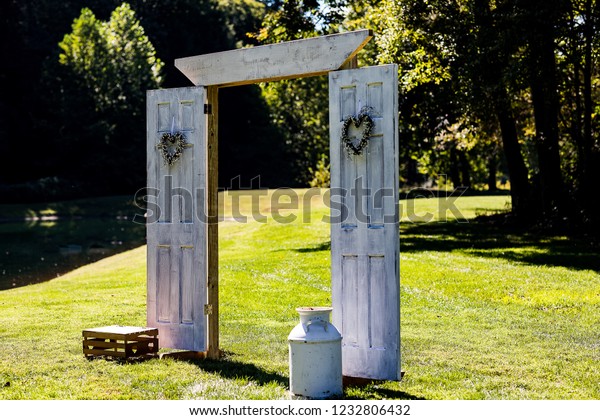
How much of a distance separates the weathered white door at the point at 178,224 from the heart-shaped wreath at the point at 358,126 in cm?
208

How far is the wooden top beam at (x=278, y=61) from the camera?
28.6 feet

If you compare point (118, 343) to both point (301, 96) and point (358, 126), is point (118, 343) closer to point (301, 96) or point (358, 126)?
point (358, 126)

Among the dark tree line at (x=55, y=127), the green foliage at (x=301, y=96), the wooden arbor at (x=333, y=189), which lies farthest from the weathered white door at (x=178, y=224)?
the dark tree line at (x=55, y=127)

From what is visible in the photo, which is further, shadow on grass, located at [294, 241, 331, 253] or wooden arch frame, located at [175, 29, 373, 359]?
shadow on grass, located at [294, 241, 331, 253]

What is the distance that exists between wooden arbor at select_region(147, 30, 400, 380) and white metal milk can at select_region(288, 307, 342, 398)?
0.82 meters

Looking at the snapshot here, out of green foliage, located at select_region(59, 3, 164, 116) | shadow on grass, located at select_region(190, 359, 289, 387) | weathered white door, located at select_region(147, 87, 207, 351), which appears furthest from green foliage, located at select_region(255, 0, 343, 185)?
shadow on grass, located at select_region(190, 359, 289, 387)

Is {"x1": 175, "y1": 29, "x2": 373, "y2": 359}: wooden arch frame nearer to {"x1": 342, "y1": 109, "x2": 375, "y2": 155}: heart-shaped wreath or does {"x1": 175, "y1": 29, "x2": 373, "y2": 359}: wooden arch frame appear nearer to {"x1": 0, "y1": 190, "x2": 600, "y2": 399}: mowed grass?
{"x1": 342, "y1": 109, "x2": 375, "y2": 155}: heart-shaped wreath

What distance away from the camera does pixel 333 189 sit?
8672 millimetres

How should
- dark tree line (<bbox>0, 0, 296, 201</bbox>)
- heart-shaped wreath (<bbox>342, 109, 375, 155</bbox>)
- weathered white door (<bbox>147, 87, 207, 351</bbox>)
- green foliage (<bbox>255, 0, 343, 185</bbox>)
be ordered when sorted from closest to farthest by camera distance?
heart-shaped wreath (<bbox>342, 109, 375, 155</bbox>) < weathered white door (<bbox>147, 87, 207, 351</bbox>) < green foliage (<bbox>255, 0, 343, 185</bbox>) < dark tree line (<bbox>0, 0, 296, 201</bbox>)

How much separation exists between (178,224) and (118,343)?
5.30ft

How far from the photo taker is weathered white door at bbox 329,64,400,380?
831cm

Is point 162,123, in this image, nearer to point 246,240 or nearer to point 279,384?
point 279,384

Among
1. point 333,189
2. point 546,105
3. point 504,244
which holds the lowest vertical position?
point 504,244

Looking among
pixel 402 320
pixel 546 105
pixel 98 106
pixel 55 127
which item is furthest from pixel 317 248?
pixel 55 127
